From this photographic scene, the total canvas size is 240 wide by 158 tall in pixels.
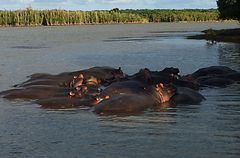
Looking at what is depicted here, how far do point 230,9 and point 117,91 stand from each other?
165ft

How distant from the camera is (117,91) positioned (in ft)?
58.8

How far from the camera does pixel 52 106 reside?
58.3ft

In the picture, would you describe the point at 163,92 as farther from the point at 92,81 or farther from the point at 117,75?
the point at 117,75

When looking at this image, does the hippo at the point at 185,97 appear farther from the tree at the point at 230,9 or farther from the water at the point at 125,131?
the tree at the point at 230,9

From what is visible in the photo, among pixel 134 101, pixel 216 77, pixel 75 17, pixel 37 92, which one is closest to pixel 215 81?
pixel 216 77

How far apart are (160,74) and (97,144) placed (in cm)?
954

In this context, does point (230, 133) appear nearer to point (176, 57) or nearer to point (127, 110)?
point (127, 110)

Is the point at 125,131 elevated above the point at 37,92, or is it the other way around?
the point at 37,92

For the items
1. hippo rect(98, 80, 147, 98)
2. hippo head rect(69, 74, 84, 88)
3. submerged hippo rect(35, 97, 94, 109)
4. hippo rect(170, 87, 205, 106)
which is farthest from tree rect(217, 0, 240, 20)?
submerged hippo rect(35, 97, 94, 109)

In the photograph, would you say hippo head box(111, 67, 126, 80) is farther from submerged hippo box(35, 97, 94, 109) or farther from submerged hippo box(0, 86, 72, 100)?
submerged hippo box(35, 97, 94, 109)

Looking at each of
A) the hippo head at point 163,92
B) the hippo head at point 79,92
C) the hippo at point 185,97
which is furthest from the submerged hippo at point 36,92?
the hippo at point 185,97

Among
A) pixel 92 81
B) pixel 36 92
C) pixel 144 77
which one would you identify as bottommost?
pixel 36 92

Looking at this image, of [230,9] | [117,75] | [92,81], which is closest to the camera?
[92,81]

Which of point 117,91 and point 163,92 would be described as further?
point 163,92
